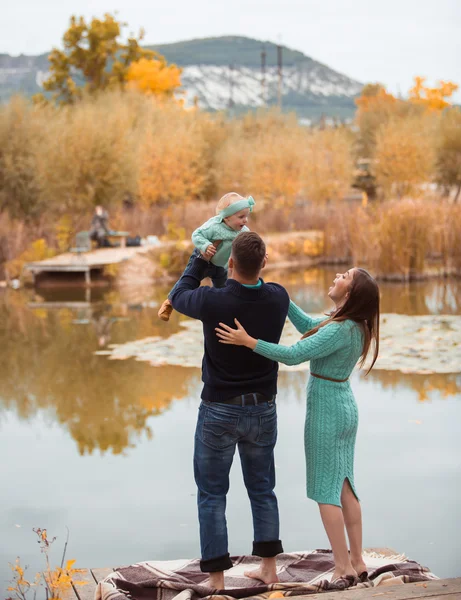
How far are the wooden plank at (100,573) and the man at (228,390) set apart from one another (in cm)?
48

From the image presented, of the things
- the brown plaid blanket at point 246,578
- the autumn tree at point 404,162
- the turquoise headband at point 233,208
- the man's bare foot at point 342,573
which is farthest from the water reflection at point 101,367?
the autumn tree at point 404,162

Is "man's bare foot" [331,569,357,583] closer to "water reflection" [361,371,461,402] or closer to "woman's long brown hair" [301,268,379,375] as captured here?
"woman's long brown hair" [301,268,379,375]

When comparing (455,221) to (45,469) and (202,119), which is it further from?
(202,119)

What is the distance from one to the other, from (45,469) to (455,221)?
11.6m

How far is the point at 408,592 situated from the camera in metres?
2.75

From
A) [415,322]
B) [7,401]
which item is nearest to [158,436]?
[7,401]

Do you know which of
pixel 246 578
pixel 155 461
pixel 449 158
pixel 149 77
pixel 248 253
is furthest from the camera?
pixel 149 77

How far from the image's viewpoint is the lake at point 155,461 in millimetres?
4312

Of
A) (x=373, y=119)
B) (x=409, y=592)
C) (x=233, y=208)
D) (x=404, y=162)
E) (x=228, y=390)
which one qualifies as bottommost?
(x=409, y=592)

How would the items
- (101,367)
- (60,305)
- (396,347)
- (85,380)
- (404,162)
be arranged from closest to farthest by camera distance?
(85,380)
(101,367)
(396,347)
(60,305)
(404,162)

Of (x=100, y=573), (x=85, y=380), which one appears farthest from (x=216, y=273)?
(x=85, y=380)

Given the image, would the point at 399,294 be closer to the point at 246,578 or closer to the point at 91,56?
the point at 246,578

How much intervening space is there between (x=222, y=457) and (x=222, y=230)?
2.60 ft

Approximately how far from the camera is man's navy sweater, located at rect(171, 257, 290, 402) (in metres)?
3.26
